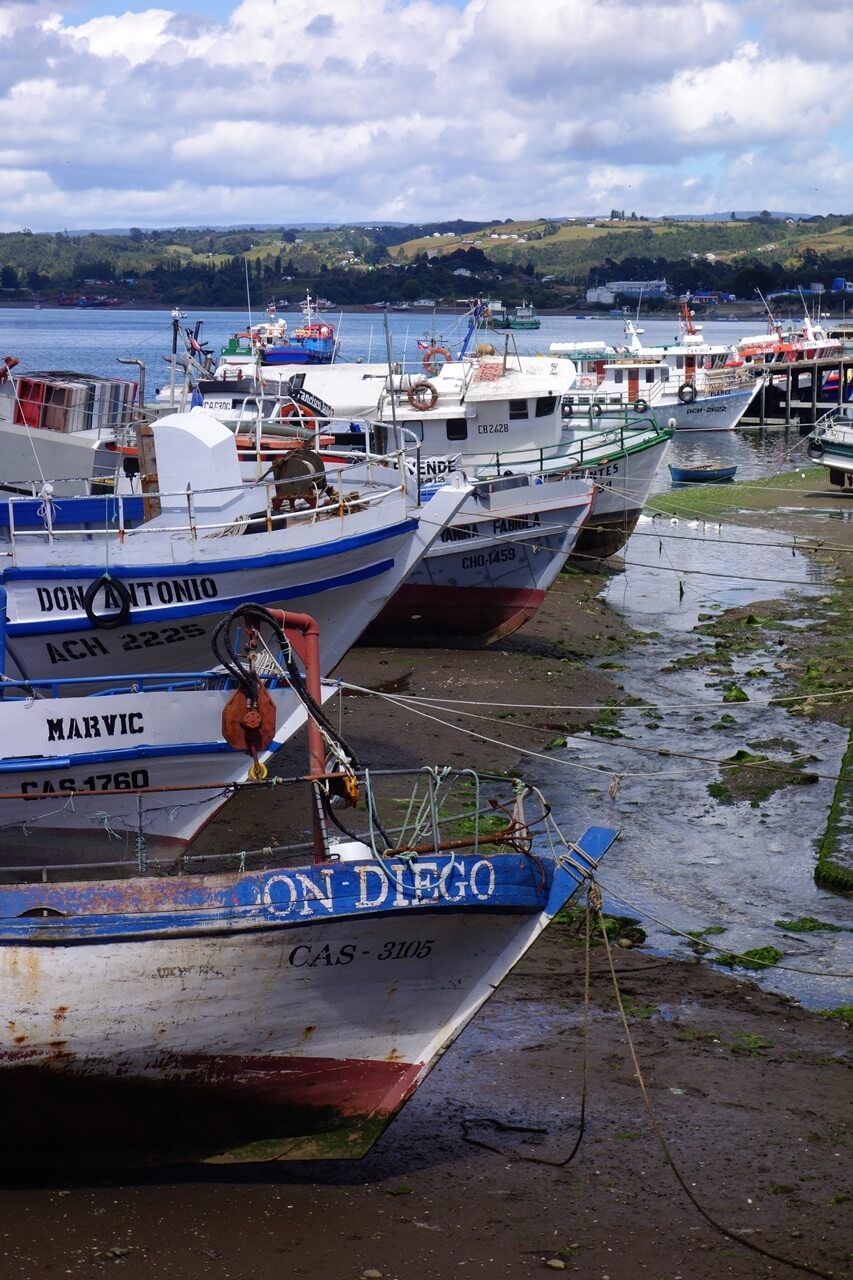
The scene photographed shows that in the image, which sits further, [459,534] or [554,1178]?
[459,534]

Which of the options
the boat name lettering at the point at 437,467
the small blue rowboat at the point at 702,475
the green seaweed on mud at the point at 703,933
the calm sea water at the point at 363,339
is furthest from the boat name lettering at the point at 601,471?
the small blue rowboat at the point at 702,475

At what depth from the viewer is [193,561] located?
14617 millimetres

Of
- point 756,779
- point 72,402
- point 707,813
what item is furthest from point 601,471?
point 707,813

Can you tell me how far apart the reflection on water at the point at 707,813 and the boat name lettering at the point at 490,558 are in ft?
6.97

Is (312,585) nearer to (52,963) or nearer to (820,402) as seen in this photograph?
(52,963)

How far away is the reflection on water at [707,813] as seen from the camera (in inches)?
456

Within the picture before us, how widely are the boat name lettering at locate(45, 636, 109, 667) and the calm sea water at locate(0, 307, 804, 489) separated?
9.76 m

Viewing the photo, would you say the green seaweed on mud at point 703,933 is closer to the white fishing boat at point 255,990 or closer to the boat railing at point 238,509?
the white fishing boat at point 255,990

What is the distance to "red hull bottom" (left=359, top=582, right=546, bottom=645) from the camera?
21406 mm

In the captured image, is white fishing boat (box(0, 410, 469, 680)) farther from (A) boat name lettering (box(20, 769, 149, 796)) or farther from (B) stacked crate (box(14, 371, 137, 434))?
(B) stacked crate (box(14, 371, 137, 434))

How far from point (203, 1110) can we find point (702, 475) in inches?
1488

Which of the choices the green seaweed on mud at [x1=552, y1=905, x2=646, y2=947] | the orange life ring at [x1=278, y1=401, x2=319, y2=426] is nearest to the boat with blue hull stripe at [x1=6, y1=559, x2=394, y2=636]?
the green seaweed on mud at [x1=552, y1=905, x2=646, y2=947]

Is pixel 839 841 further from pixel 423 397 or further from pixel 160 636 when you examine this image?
pixel 423 397

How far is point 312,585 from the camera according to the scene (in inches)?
603
